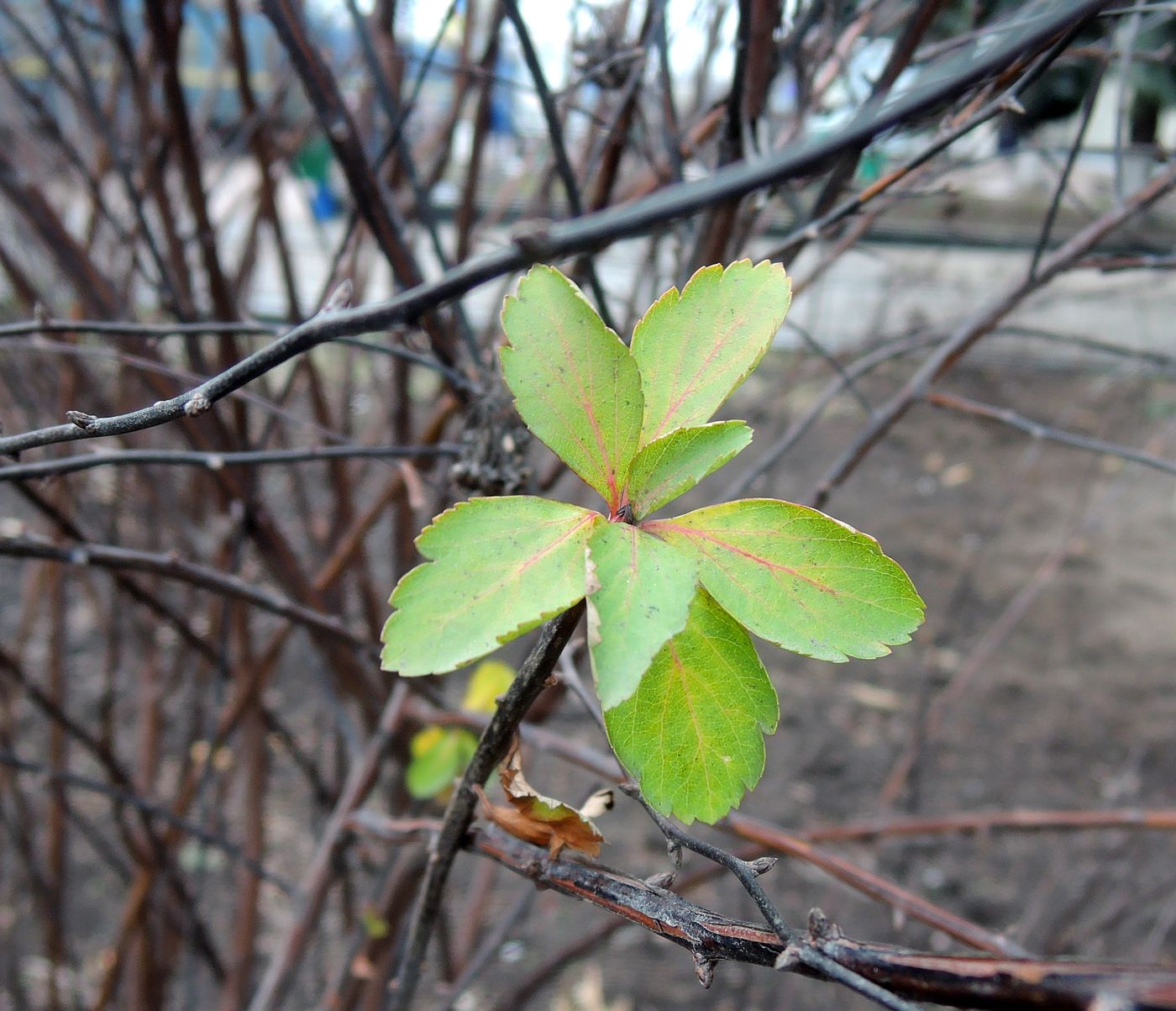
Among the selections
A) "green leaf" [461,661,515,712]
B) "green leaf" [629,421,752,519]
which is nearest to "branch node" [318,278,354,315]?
"green leaf" [629,421,752,519]

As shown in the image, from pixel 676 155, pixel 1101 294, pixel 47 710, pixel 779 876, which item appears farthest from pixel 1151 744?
pixel 47 710

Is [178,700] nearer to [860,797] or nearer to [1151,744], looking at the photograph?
[860,797]

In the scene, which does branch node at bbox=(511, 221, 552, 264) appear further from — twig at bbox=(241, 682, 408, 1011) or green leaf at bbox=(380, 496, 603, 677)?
twig at bbox=(241, 682, 408, 1011)

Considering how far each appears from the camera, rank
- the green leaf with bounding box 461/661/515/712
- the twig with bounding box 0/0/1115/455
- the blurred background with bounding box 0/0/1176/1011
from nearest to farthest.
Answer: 1. the twig with bounding box 0/0/1115/455
2. the blurred background with bounding box 0/0/1176/1011
3. the green leaf with bounding box 461/661/515/712

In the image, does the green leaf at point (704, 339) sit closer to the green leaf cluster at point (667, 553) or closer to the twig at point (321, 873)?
the green leaf cluster at point (667, 553)

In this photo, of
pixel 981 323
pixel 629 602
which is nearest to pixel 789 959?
pixel 629 602

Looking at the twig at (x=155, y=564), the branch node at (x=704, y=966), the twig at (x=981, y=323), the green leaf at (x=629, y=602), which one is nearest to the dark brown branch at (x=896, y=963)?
the branch node at (x=704, y=966)
